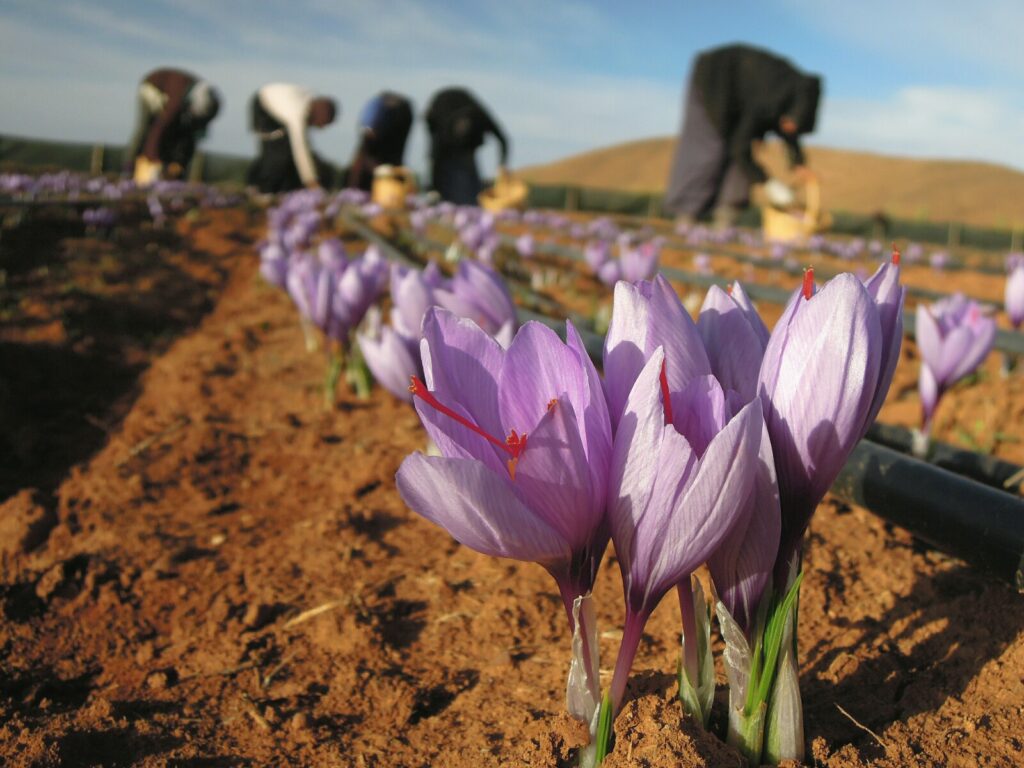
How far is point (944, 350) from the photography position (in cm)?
209

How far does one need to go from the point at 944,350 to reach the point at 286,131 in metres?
16.5

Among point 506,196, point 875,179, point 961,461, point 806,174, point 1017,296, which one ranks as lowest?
point 961,461

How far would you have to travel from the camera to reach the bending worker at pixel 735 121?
42.4ft

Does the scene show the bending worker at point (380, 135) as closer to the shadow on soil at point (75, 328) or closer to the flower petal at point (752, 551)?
the shadow on soil at point (75, 328)

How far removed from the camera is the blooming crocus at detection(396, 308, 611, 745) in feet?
2.43

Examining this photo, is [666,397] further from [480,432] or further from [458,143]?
[458,143]

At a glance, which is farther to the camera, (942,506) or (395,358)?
(395,358)

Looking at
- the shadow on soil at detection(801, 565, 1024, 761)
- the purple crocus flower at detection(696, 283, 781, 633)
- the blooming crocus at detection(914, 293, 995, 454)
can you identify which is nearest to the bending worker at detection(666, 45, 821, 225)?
the blooming crocus at detection(914, 293, 995, 454)

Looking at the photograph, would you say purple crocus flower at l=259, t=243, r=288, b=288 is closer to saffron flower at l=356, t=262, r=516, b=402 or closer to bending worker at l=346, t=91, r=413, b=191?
saffron flower at l=356, t=262, r=516, b=402

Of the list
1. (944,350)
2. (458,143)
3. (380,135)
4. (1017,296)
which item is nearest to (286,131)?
(380,135)

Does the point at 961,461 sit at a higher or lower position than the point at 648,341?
lower

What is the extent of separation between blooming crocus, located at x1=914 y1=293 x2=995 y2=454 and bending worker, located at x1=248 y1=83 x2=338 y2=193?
1530cm

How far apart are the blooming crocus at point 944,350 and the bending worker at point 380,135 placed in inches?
617

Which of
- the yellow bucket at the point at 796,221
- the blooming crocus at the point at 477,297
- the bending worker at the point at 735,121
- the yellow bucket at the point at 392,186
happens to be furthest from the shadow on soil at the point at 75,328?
the yellow bucket at the point at 796,221
